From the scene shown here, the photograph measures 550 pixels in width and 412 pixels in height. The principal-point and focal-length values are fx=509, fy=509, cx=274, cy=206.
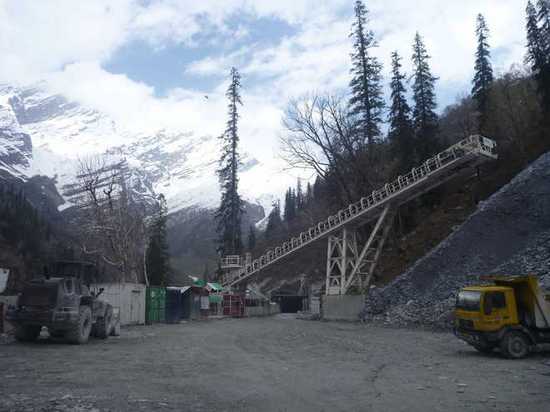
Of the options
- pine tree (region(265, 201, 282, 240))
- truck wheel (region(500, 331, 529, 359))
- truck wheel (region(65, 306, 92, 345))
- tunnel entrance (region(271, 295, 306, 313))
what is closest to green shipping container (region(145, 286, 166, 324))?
truck wheel (region(65, 306, 92, 345))

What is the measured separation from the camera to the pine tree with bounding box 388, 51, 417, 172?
46.1 m

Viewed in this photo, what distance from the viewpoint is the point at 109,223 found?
36.5m

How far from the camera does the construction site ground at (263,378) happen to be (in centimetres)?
783

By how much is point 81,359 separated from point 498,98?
48321mm

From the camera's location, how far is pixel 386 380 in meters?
10.2

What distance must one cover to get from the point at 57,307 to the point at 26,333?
6.40 ft

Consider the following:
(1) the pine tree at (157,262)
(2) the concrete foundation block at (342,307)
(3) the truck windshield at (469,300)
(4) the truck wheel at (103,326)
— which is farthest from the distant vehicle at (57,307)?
(1) the pine tree at (157,262)

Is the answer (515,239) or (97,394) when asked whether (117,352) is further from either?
(515,239)

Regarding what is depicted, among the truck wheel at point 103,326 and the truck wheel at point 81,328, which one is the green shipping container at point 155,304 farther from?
the truck wheel at point 81,328

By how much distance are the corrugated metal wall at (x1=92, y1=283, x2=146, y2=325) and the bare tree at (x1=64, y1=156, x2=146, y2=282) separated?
667cm

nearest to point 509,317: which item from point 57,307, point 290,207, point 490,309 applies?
point 490,309

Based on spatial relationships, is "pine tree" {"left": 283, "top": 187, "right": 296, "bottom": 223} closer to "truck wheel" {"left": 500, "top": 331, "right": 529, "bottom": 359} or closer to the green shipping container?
the green shipping container

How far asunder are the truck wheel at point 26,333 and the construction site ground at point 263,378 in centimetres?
47

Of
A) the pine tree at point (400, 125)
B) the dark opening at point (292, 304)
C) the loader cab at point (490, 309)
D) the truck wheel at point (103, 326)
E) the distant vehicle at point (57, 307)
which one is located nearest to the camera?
the loader cab at point (490, 309)
